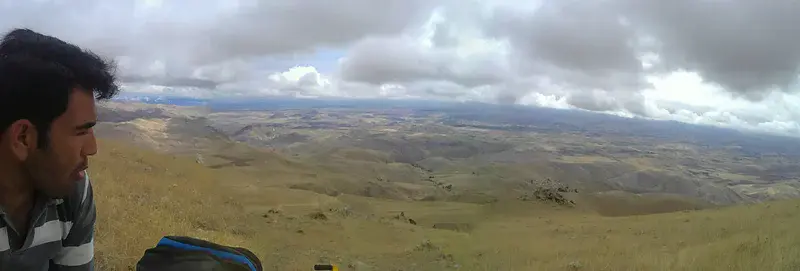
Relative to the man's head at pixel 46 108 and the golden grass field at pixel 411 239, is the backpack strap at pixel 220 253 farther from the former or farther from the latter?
the golden grass field at pixel 411 239

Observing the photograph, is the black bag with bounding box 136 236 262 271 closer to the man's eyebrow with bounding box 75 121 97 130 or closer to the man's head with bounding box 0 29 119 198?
the man's head with bounding box 0 29 119 198

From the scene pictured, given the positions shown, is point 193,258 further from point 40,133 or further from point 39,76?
point 39,76

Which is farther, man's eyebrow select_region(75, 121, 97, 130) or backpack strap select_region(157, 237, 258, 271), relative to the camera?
backpack strap select_region(157, 237, 258, 271)

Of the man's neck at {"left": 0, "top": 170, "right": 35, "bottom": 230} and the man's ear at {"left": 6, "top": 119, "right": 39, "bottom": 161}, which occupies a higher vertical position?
the man's ear at {"left": 6, "top": 119, "right": 39, "bottom": 161}

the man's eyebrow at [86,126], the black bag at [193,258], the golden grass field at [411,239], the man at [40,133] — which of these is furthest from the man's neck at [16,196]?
the golden grass field at [411,239]

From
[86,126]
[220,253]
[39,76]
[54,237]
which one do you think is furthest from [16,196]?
[220,253]

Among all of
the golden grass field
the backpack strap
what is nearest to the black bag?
the backpack strap
